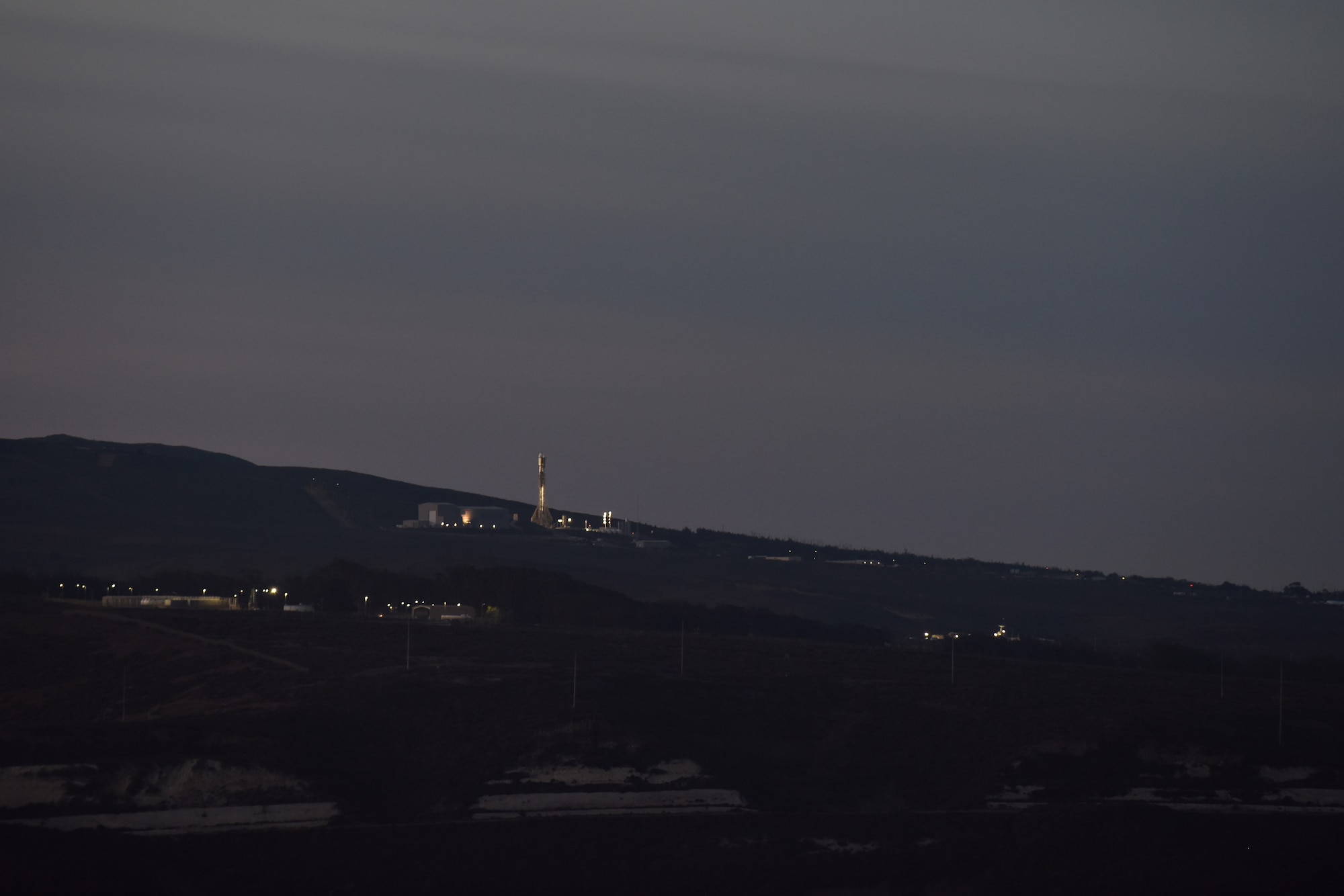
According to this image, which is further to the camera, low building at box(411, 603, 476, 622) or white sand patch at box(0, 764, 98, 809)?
low building at box(411, 603, 476, 622)

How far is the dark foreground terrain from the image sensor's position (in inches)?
1615

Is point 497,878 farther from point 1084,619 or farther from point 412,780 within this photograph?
point 1084,619

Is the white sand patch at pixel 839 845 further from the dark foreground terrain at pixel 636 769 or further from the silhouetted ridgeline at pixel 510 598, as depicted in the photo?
the silhouetted ridgeline at pixel 510 598

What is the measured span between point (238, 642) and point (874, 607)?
267 ft

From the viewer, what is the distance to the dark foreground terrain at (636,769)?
135 ft

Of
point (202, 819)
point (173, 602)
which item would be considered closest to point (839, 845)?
point (202, 819)

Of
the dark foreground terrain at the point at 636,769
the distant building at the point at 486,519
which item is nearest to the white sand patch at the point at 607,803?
the dark foreground terrain at the point at 636,769

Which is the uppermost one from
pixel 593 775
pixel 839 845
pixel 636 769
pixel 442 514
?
pixel 442 514

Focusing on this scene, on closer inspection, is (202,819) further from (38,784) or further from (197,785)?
(38,784)

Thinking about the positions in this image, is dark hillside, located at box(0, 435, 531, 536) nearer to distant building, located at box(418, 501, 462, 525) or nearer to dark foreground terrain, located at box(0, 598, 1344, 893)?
distant building, located at box(418, 501, 462, 525)

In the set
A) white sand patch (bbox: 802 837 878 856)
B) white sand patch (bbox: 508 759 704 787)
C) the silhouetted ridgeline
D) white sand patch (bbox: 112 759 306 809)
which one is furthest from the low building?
white sand patch (bbox: 802 837 878 856)

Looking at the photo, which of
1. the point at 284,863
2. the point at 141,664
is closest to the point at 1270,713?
the point at 284,863

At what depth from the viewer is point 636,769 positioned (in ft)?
160

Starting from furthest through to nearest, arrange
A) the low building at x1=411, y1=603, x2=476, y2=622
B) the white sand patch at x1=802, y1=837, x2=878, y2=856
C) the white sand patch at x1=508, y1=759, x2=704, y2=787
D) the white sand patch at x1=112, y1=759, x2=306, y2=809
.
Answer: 1. the low building at x1=411, y1=603, x2=476, y2=622
2. the white sand patch at x1=508, y1=759, x2=704, y2=787
3. the white sand patch at x1=802, y1=837, x2=878, y2=856
4. the white sand patch at x1=112, y1=759, x2=306, y2=809
